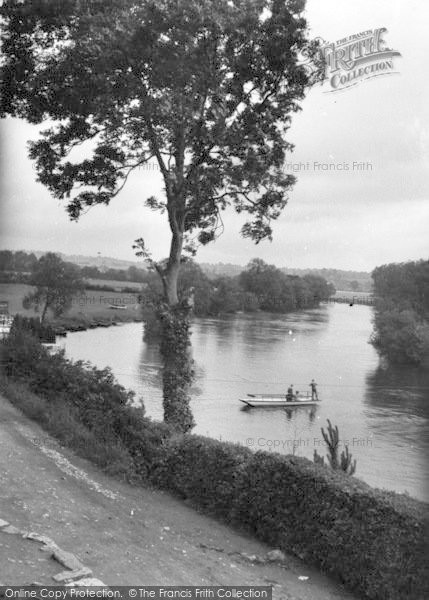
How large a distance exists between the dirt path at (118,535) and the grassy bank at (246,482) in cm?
24

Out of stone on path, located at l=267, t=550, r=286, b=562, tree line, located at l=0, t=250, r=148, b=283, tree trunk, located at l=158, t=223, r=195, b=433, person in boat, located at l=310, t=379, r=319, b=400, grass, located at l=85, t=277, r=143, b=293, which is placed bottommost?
person in boat, located at l=310, t=379, r=319, b=400

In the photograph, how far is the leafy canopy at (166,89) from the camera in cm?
1048

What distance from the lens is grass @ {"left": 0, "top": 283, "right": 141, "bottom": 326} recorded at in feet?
47.8

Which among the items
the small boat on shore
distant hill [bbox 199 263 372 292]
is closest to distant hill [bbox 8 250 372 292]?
distant hill [bbox 199 263 372 292]

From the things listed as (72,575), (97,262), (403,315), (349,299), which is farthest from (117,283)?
(403,315)

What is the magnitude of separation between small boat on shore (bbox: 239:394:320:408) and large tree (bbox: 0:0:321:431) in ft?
39.6

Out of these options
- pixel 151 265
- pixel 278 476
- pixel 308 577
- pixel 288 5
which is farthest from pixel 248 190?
pixel 308 577

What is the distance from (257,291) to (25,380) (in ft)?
30.7

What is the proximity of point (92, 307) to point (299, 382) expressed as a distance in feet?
33.1

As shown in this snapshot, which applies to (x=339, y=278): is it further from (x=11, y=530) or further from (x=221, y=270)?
(x=11, y=530)

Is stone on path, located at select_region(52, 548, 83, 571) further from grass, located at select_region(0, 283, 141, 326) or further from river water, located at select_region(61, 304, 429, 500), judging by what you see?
river water, located at select_region(61, 304, 429, 500)

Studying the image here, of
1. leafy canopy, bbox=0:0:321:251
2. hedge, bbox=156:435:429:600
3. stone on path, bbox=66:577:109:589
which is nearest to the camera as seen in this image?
stone on path, bbox=66:577:109:589

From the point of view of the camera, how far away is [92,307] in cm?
1864

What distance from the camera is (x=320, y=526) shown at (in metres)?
6.61
